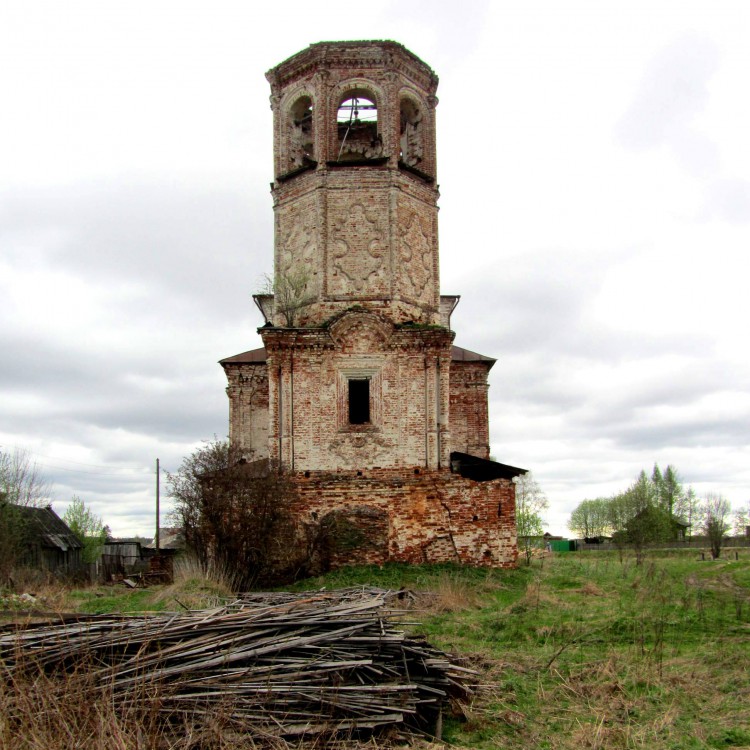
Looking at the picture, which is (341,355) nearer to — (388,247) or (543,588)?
(388,247)

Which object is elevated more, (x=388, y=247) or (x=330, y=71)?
(x=330, y=71)

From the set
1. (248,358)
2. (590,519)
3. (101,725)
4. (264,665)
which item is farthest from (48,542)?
(590,519)

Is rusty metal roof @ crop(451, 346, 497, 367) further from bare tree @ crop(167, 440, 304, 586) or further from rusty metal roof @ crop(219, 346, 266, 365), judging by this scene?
bare tree @ crop(167, 440, 304, 586)

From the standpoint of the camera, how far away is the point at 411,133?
1988cm

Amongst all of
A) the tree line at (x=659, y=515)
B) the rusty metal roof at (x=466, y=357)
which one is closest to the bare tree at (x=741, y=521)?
the tree line at (x=659, y=515)

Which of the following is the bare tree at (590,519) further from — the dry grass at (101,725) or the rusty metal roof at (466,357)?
the dry grass at (101,725)

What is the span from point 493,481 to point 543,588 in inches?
108

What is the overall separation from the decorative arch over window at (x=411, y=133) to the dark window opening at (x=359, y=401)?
5971 millimetres

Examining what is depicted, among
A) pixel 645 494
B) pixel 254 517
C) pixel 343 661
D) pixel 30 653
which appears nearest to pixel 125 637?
pixel 30 653

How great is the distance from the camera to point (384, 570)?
52.5 feet

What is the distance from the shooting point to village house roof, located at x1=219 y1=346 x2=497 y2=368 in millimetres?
21469

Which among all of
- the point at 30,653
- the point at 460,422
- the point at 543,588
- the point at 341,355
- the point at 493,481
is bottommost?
the point at 543,588

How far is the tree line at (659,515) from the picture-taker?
32562mm

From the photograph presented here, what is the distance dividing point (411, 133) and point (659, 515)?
28616mm
